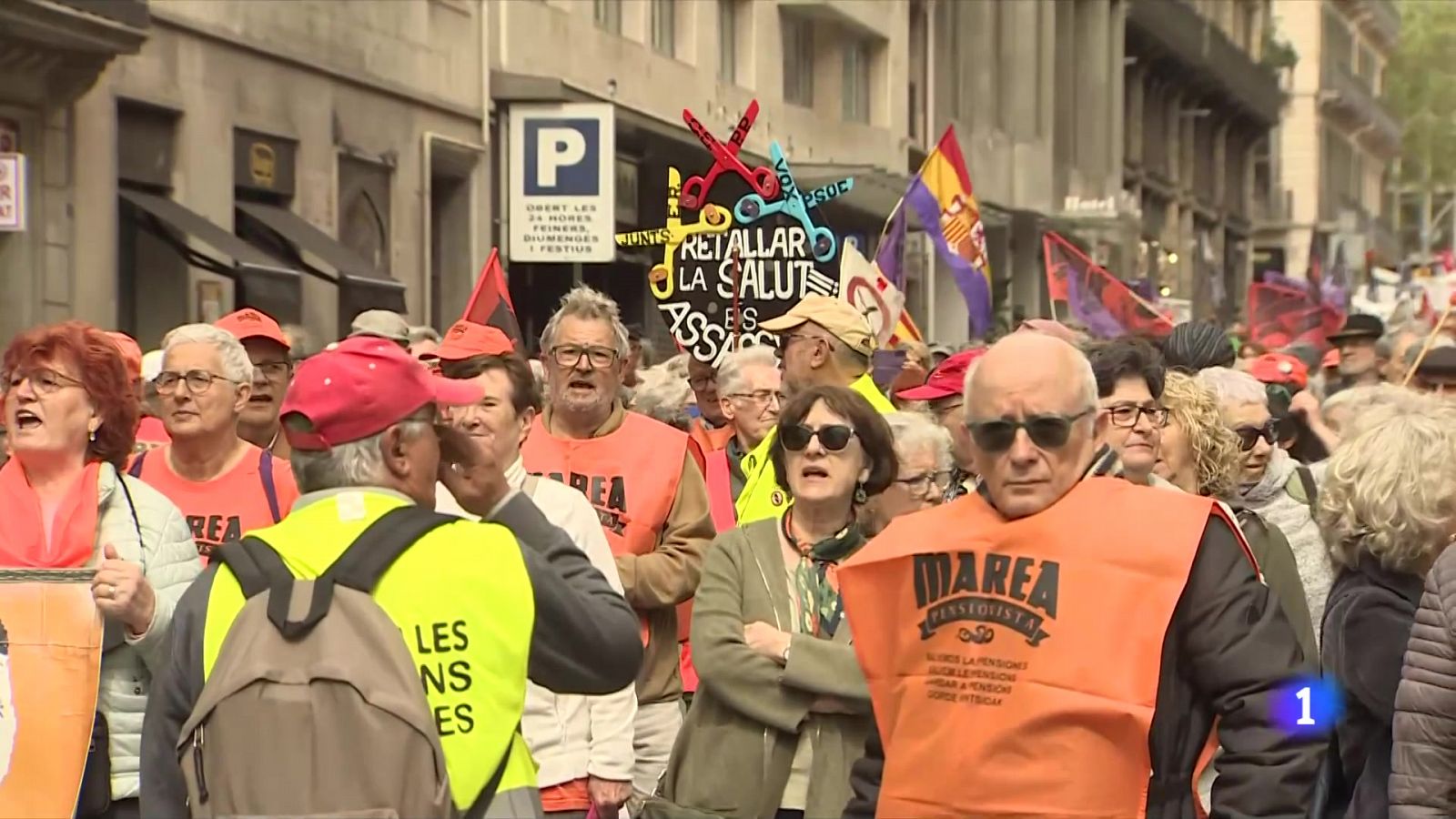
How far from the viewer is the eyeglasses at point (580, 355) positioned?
756 cm

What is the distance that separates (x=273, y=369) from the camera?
829cm

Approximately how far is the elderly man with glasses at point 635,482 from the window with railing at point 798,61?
2664 centimetres

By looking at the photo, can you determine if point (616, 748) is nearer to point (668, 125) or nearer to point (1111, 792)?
point (1111, 792)

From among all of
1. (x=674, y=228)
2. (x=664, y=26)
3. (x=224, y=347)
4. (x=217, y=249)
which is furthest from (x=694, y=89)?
(x=224, y=347)

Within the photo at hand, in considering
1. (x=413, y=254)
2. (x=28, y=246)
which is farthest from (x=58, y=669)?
(x=413, y=254)

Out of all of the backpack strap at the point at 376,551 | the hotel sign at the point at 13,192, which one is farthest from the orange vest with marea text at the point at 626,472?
the hotel sign at the point at 13,192

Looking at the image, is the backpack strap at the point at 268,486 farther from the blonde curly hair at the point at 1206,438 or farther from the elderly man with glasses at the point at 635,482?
the blonde curly hair at the point at 1206,438

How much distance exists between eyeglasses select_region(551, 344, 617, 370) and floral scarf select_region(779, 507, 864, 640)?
1.49 meters

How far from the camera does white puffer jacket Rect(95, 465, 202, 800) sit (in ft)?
18.6

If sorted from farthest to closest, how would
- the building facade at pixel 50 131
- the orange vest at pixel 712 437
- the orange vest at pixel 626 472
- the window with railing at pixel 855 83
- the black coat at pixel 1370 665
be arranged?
the window with railing at pixel 855 83
the building facade at pixel 50 131
the orange vest at pixel 712 437
the orange vest at pixel 626 472
the black coat at pixel 1370 665

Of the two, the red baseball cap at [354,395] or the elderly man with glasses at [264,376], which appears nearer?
the red baseball cap at [354,395]

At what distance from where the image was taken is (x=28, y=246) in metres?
17.2

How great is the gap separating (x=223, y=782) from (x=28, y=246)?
45.0ft

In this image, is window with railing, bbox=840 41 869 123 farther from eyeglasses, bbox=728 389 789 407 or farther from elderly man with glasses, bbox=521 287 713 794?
elderly man with glasses, bbox=521 287 713 794
